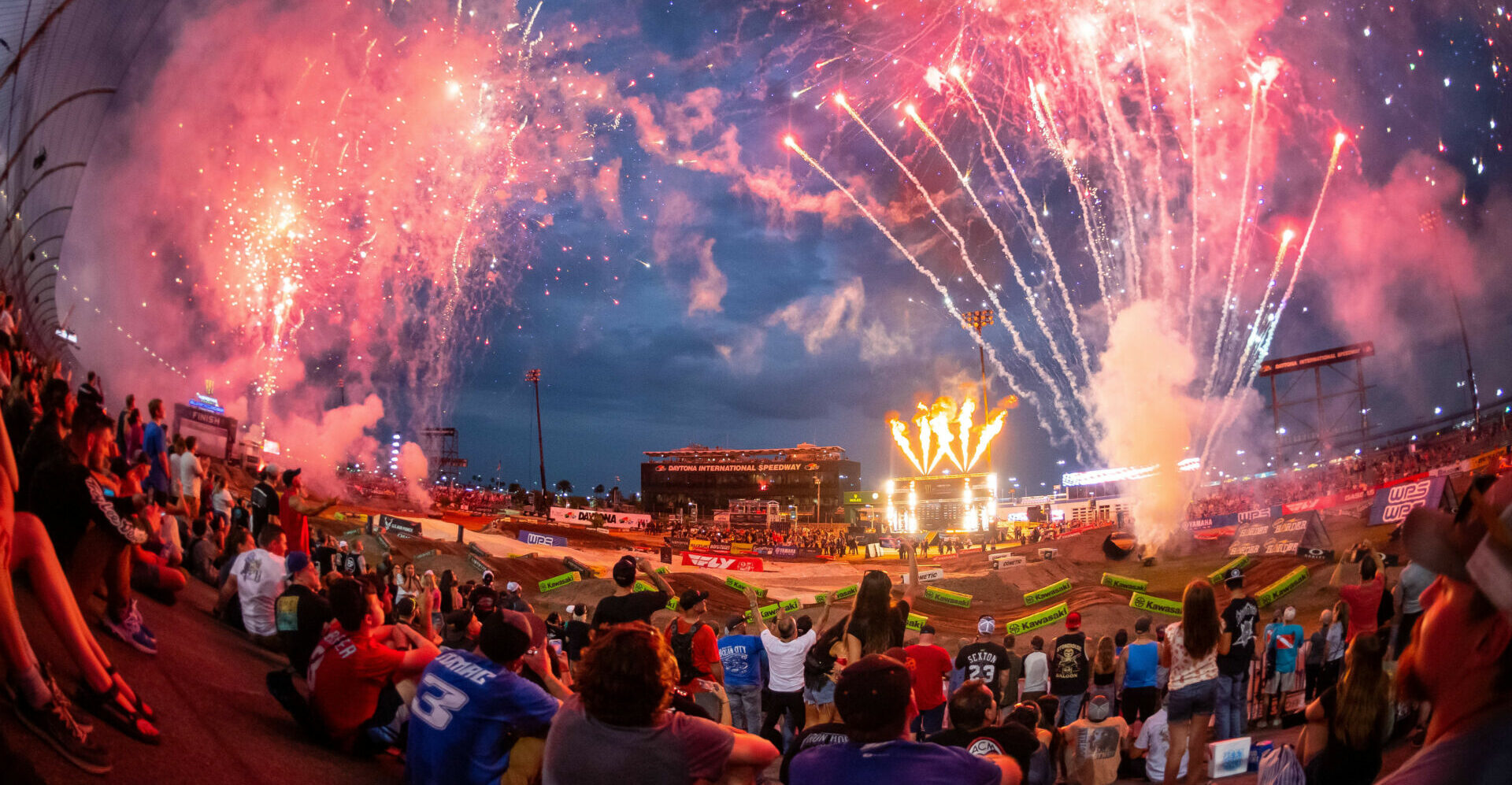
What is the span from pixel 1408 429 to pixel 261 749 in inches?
2177

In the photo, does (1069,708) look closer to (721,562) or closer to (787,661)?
(787,661)

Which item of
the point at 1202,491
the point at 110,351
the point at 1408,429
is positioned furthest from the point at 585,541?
the point at 1408,429

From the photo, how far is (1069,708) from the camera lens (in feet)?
28.9

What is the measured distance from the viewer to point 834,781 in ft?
8.83

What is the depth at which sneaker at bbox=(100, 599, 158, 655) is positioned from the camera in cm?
354

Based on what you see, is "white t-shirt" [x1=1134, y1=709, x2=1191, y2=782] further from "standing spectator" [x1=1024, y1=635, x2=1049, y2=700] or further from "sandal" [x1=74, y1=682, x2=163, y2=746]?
"sandal" [x1=74, y1=682, x2=163, y2=746]

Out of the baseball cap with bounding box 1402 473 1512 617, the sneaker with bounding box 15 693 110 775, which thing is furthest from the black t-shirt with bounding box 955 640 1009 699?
the sneaker with bounding box 15 693 110 775

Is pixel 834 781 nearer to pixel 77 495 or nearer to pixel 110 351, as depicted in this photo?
pixel 77 495

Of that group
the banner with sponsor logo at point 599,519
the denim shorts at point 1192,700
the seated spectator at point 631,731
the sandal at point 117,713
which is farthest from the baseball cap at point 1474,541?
the banner with sponsor logo at point 599,519

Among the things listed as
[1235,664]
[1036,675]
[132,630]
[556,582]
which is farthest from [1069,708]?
[556,582]

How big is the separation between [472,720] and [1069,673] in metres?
7.06

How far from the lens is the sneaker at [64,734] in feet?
9.17

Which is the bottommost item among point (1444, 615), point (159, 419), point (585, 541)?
point (585, 541)

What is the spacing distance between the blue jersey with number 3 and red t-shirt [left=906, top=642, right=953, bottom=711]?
129 inches
